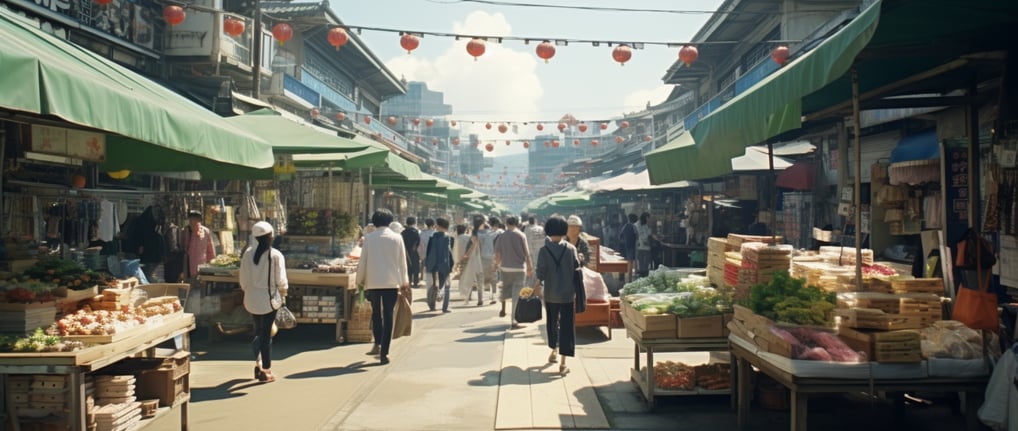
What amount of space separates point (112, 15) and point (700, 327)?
14101 millimetres

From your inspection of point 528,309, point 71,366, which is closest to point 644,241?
point 528,309

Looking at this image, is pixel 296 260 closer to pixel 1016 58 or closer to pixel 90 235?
pixel 90 235

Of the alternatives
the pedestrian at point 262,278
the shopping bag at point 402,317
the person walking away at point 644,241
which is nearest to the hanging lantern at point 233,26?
the shopping bag at point 402,317

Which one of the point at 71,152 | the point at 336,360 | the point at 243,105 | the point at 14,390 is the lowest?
the point at 336,360

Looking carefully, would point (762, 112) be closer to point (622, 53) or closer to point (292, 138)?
point (292, 138)

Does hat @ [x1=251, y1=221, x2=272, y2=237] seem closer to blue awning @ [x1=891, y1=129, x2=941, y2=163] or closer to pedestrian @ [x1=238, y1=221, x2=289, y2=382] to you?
pedestrian @ [x1=238, y1=221, x2=289, y2=382]

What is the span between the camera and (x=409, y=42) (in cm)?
1320

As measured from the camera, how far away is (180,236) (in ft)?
35.8

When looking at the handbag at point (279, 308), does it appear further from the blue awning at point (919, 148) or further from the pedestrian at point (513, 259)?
the blue awning at point (919, 148)

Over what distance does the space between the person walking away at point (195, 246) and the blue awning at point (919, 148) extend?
1049 cm

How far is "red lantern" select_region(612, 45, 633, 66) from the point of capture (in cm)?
1369

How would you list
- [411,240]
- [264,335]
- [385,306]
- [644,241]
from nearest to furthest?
[264,335], [385,306], [411,240], [644,241]

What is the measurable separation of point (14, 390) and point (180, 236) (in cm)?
677

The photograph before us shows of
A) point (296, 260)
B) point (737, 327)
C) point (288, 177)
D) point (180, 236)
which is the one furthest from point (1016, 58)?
point (180, 236)
